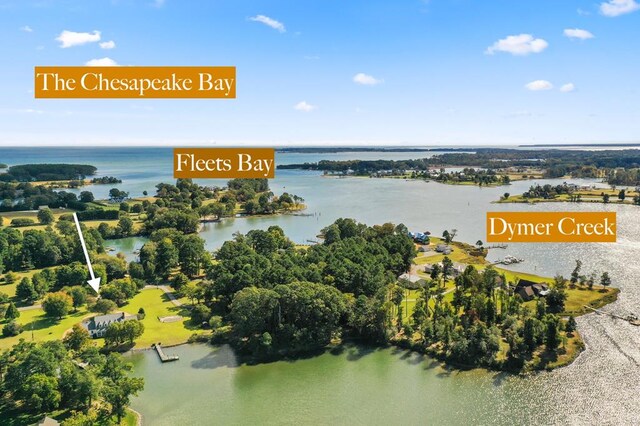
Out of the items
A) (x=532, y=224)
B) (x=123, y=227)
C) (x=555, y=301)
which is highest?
(x=532, y=224)

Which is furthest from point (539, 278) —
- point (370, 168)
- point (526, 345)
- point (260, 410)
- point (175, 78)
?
point (370, 168)

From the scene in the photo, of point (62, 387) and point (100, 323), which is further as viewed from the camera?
Result: point (100, 323)

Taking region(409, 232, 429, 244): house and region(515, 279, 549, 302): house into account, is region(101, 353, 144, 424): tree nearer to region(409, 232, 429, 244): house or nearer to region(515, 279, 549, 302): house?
region(515, 279, 549, 302): house

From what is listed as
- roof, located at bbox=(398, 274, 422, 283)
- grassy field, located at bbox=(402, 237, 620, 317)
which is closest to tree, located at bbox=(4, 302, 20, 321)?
grassy field, located at bbox=(402, 237, 620, 317)

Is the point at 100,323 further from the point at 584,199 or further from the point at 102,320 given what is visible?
the point at 584,199

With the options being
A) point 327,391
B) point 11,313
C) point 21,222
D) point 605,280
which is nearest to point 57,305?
point 11,313
